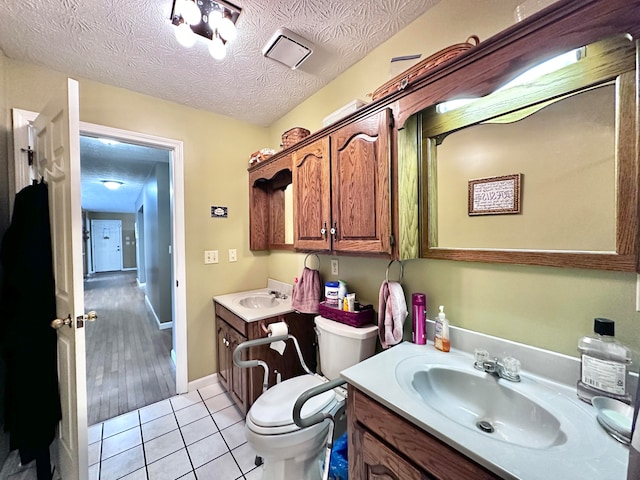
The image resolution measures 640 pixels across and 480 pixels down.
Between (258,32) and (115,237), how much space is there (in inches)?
456

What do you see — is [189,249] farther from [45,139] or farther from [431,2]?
[431,2]

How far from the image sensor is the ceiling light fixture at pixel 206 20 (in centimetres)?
115

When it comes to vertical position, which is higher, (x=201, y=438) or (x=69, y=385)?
(x=69, y=385)

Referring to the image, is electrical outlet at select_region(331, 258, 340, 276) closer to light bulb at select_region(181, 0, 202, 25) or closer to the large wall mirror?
the large wall mirror

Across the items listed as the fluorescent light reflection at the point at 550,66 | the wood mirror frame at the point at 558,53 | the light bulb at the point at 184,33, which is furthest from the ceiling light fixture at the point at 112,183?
the fluorescent light reflection at the point at 550,66

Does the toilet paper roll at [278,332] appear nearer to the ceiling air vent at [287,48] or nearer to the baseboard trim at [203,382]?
the baseboard trim at [203,382]

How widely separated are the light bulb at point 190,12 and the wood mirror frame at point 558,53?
3.59 ft

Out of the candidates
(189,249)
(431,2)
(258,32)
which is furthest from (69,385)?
(431,2)

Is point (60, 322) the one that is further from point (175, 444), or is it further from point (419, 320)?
point (419, 320)

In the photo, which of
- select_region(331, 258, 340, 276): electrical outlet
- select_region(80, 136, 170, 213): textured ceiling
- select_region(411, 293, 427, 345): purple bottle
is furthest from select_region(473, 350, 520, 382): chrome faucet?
select_region(80, 136, 170, 213): textured ceiling

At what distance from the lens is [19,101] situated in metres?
1.54

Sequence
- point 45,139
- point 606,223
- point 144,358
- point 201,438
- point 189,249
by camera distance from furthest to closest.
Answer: point 144,358 → point 189,249 → point 201,438 → point 45,139 → point 606,223

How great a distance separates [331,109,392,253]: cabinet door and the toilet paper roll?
24.8 inches

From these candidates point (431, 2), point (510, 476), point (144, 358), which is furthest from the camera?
point (144, 358)
